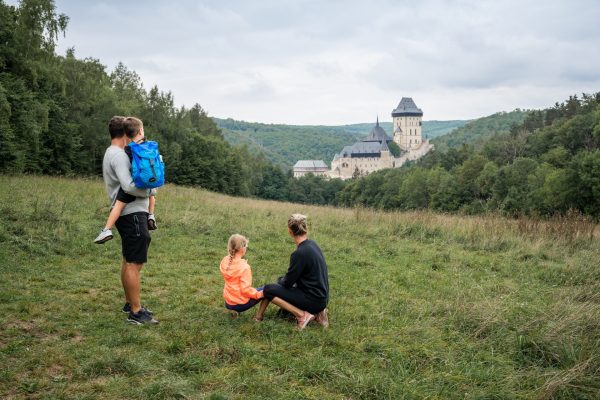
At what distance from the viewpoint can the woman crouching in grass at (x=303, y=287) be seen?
571cm

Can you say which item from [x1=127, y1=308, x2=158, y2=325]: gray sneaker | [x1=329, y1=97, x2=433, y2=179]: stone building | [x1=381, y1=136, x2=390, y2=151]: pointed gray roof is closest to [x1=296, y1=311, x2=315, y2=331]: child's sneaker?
[x1=127, y1=308, x2=158, y2=325]: gray sneaker

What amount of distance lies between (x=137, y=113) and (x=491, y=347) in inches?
1833

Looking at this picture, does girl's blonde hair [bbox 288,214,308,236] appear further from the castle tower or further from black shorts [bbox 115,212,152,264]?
the castle tower

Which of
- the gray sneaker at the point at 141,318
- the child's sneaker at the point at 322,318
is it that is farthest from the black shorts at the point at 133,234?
the child's sneaker at the point at 322,318

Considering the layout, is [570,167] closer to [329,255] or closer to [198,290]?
[329,255]

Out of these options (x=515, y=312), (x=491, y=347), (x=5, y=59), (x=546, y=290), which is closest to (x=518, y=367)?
(x=491, y=347)

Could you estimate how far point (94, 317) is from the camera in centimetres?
566

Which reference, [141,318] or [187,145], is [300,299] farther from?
[187,145]

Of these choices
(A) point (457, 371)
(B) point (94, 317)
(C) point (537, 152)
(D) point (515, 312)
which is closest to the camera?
→ (A) point (457, 371)

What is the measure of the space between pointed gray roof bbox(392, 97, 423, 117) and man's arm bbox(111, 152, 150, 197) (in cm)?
19091

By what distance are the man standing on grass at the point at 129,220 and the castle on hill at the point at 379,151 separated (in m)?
154

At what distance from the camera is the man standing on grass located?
5.36 m

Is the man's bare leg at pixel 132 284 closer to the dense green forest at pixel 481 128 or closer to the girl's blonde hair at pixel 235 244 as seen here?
the girl's blonde hair at pixel 235 244

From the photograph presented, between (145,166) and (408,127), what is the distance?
621 feet
